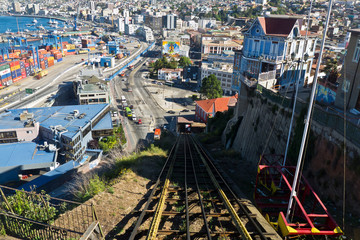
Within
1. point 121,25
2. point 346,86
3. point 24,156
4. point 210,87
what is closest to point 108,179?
point 346,86

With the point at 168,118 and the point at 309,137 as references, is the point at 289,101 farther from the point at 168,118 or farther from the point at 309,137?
the point at 168,118

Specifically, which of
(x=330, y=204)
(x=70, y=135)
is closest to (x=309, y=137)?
(x=330, y=204)

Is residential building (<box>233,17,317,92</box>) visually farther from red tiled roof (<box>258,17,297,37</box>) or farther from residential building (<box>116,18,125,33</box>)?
residential building (<box>116,18,125,33</box>)

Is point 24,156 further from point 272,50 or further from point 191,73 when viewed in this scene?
point 191,73

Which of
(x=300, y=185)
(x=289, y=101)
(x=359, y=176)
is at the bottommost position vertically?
(x=300, y=185)

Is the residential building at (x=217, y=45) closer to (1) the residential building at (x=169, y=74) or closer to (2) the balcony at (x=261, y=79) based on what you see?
(1) the residential building at (x=169, y=74)

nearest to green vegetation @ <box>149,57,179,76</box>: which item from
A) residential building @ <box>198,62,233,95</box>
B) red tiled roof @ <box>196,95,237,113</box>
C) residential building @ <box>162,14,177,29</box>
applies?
residential building @ <box>198,62,233,95</box>

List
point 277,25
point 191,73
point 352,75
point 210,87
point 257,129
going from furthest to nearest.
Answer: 1. point 191,73
2. point 210,87
3. point 277,25
4. point 257,129
5. point 352,75
